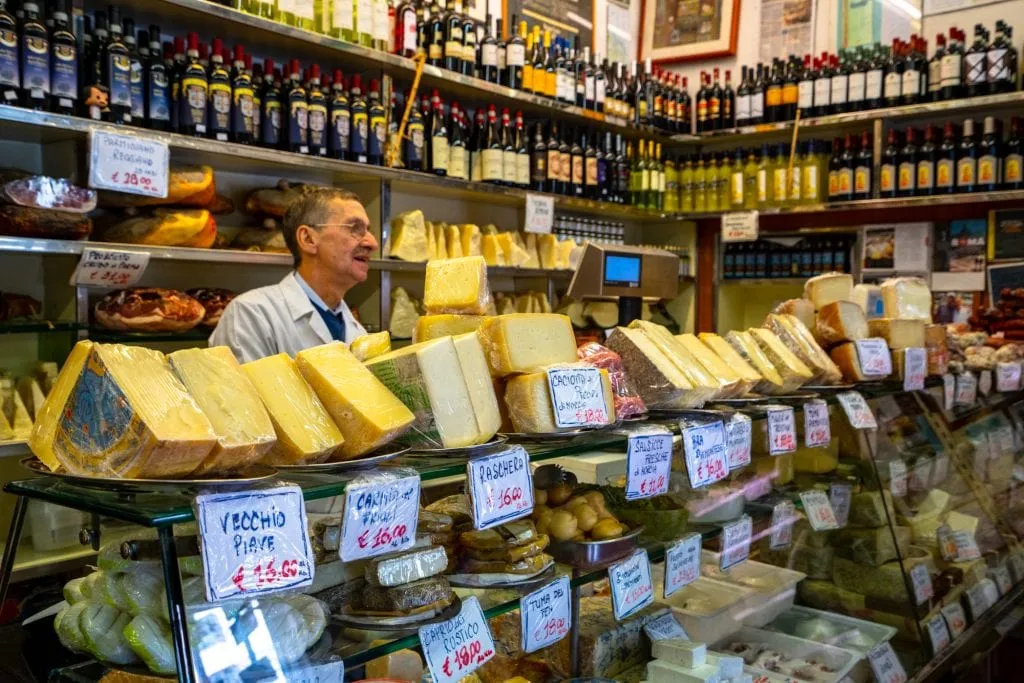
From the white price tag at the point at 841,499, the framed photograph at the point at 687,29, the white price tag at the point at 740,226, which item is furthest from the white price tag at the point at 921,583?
the framed photograph at the point at 687,29

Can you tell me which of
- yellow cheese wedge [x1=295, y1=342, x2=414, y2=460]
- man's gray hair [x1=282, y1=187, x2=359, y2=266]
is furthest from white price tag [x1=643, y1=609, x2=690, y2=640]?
man's gray hair [x1=282, y1=187, x2=359, y2=266]

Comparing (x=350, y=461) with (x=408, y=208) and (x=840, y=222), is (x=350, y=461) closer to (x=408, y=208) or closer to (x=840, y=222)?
(x=408, y=208)

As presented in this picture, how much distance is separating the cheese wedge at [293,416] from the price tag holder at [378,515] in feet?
0.32

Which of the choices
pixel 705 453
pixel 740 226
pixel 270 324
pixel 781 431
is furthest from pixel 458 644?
pixel 740 226

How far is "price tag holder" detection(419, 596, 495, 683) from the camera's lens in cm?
119

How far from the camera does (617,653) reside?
179 cm

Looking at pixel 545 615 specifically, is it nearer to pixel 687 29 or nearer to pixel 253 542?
pixel 253 542

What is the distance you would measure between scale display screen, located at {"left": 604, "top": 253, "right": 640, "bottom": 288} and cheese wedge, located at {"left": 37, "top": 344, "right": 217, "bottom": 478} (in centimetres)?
162

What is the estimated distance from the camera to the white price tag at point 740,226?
5.35 metres

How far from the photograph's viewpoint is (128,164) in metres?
2.87

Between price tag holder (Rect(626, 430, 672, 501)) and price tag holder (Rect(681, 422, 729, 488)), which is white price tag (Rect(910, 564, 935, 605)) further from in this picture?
price tag holder (Rect(626, 430, 672, 501))

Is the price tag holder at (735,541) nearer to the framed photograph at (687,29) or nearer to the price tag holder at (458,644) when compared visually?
the price tag holder at (458,644)

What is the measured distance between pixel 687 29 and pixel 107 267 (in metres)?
4.60

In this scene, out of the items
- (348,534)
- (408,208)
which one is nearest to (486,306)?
(348,534)
